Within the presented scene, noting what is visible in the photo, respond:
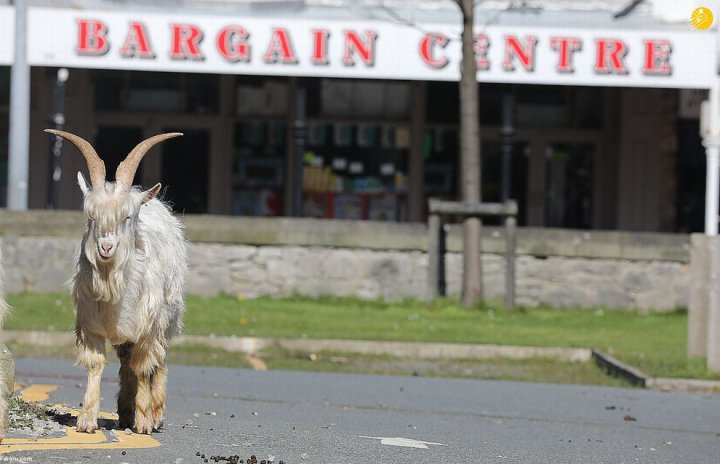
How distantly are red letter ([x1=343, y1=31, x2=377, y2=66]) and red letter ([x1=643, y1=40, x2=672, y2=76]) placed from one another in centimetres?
469

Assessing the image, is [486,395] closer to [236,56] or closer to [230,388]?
[230,388]

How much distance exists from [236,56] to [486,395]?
12.1 metres

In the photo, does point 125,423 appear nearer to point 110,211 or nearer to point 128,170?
point 110,211

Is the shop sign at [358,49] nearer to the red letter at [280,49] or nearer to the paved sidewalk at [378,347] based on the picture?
the red letter at [280,49]

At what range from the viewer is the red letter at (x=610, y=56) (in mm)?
25047

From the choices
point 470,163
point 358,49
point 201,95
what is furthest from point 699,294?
point 201,95

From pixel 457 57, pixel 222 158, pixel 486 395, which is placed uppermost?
pixel 457 57

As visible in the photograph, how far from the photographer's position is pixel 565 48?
82.2 feet

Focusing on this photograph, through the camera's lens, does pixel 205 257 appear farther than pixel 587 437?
Yes

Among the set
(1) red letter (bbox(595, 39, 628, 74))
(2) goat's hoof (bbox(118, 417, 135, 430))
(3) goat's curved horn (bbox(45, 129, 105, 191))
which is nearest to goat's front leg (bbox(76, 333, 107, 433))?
(2) goat's hoof (bbox(118, 417, 135, 430))

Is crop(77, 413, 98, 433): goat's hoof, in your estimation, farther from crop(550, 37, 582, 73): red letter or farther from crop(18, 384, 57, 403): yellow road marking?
crop(550, 37, 582, 73): red letter

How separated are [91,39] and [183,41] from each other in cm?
151

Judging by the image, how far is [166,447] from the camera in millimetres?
8914

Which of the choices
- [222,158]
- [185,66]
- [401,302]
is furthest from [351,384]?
[222,158]
